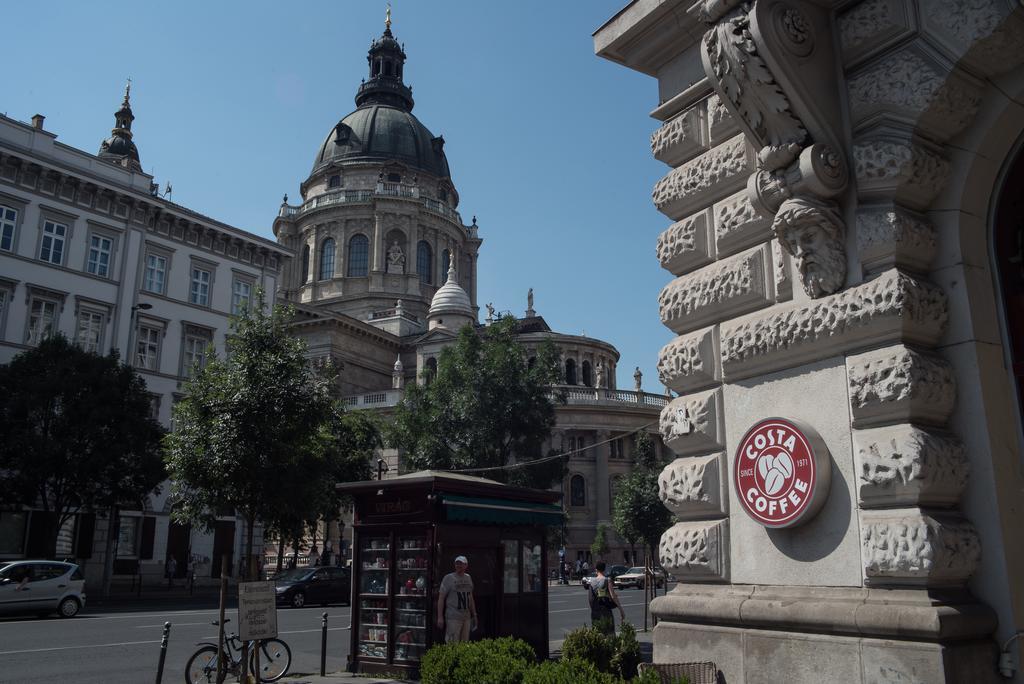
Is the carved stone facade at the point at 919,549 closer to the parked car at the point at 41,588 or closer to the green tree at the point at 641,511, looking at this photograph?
the parked car at the point at 41,588

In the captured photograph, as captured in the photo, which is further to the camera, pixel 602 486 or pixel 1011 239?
pixel 602 486

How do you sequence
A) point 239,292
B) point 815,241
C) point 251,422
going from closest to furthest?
point 815,241, point 251,422, point 239,292

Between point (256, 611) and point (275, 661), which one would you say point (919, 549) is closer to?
point (256, 611)

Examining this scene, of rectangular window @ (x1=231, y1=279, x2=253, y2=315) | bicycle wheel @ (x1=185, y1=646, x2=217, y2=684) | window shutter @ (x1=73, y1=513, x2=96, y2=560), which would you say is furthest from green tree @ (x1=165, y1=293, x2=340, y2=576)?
rectangular window @ (x1=231, y1=279, x2=253, y2=315)

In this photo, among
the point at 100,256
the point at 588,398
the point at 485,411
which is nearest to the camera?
the point at 485,411

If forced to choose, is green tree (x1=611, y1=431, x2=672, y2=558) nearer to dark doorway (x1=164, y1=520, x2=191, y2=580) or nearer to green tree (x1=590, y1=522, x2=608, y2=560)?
green tree (x1=590, y1=522, x2=608, y2=560)

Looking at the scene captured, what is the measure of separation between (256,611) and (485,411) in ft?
84.2

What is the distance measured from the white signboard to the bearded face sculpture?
786cm

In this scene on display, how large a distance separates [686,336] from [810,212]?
157 centimetres

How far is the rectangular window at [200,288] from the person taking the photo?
43.2m

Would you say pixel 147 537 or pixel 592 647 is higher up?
pixel 147 537

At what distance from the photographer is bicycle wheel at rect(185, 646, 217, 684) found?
436 inches

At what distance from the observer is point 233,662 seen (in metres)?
11.4

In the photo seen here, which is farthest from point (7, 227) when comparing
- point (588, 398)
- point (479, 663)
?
point (479, 663)
